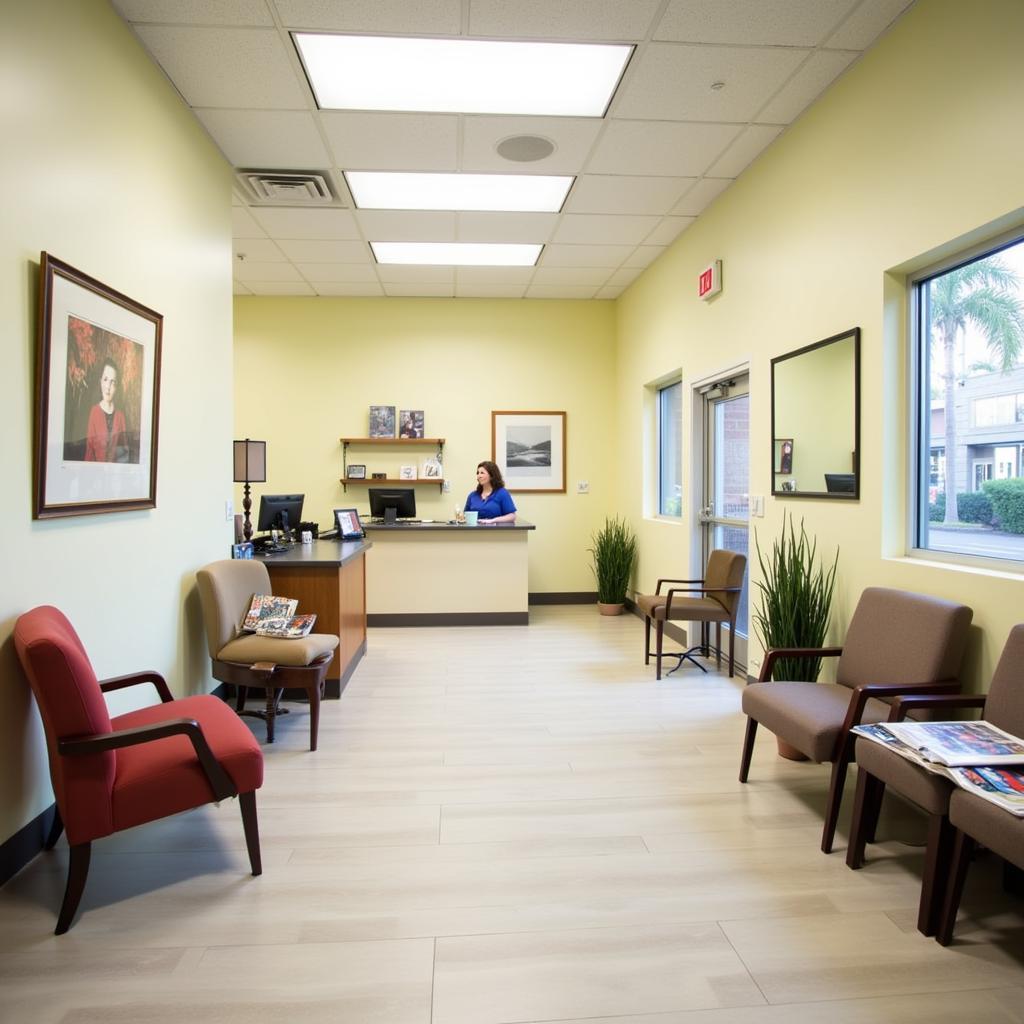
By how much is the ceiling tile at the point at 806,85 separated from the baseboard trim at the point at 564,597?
16.0 feet

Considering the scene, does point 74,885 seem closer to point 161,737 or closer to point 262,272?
point 161,737

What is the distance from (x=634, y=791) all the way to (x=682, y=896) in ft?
2.40

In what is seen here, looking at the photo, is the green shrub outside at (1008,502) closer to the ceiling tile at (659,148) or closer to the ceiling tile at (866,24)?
the ceiling tile at (866,24)

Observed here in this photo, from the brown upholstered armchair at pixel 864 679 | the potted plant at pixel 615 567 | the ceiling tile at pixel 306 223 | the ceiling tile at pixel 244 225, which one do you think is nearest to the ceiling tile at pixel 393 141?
the ceiling tile at pixel 306 223

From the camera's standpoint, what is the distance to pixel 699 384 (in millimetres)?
5145

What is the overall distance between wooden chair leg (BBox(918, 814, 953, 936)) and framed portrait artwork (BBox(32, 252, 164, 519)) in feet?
9.29

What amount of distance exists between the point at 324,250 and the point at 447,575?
2916mm

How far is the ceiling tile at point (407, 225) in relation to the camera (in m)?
4.94

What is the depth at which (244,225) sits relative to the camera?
5.14 m

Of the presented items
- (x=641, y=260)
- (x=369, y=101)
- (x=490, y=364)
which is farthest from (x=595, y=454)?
(x=369, y=101)

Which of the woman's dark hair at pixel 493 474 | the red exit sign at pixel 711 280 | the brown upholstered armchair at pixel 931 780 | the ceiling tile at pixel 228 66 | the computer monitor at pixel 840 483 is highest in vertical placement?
the ceiling tile at pixel 228 66

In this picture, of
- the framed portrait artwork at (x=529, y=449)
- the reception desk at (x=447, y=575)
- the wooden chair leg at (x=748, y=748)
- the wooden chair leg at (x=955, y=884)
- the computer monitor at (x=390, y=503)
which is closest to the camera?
the wooden chair leg at (x=955, y=884)

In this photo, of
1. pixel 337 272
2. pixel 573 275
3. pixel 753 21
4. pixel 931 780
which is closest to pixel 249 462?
pixel 337 272

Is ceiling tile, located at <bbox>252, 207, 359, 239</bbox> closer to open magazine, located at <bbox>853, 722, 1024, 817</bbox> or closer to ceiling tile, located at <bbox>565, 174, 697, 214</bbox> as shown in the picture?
ceiling tile, located at <bbox>565, 174, 697, 214</bbox>
